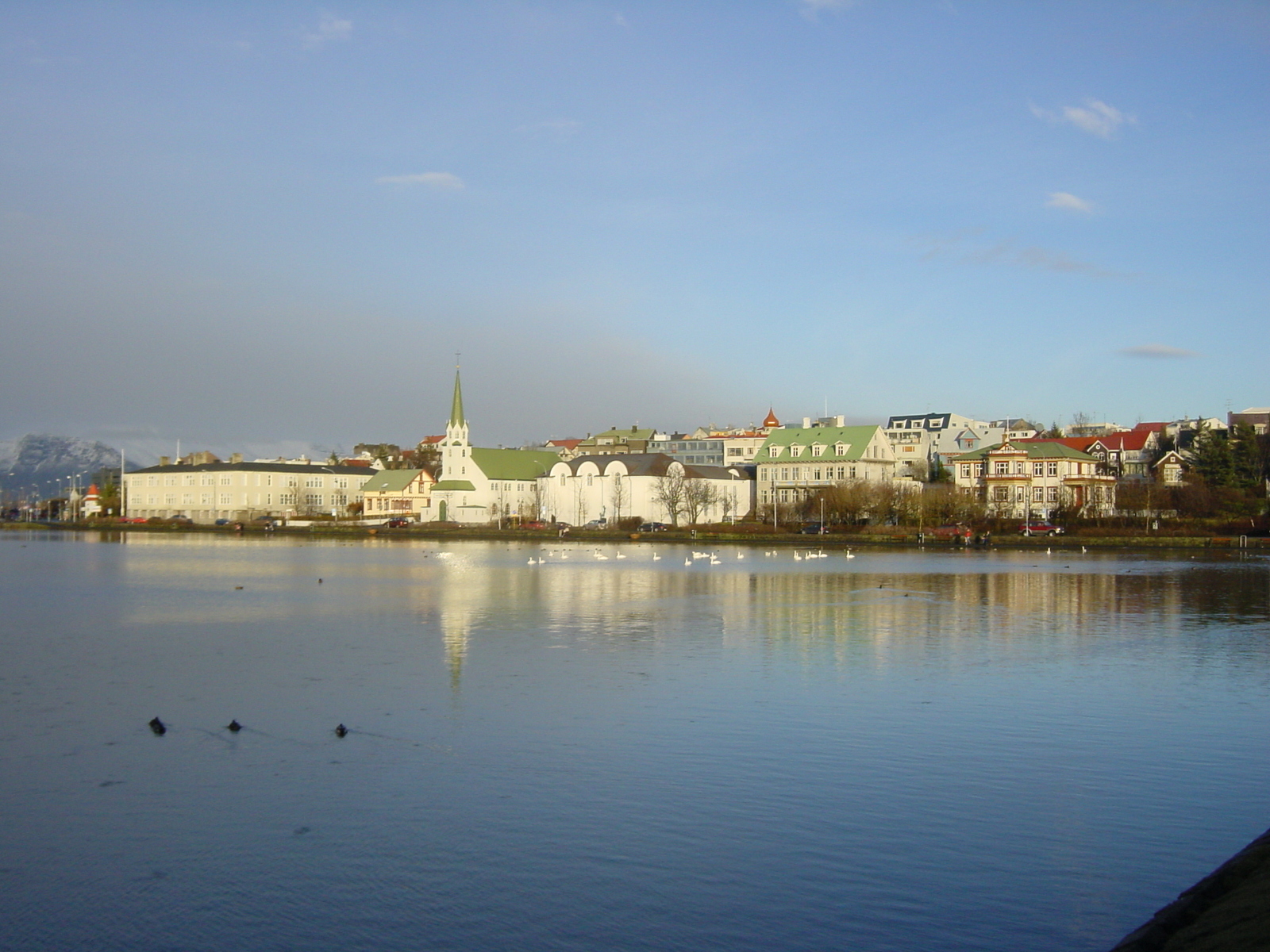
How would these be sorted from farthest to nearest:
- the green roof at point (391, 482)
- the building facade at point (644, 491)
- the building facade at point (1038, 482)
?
1. the green roof at point (391, 482)
2. the building facade at point (644, 491)
3. the building facade at point (1038, 482)

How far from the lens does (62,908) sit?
356 inches

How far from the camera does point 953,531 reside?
7250 centimetres

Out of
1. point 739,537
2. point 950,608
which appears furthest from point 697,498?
point 950,608

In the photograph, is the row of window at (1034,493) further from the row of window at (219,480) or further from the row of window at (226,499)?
the row of window at (219,480)

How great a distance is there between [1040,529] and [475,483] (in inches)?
2056

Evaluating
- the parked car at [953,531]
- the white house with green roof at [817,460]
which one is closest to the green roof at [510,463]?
the white house with green roof at [817,460]

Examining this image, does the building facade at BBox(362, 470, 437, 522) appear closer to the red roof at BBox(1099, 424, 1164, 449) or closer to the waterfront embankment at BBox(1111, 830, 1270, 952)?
the red roof at BBox(1099, 424, 1164, 449)

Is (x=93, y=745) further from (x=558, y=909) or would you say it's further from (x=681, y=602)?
(x=681, y=602)

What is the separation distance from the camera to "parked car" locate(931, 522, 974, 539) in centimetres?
7075

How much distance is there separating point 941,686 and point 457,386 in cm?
9347

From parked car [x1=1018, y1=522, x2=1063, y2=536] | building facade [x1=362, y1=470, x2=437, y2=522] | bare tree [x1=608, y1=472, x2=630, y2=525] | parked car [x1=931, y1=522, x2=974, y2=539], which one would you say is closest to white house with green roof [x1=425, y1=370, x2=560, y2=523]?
building facade [x1=362, y1=470, x2=437, y2=522]

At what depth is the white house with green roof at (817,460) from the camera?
9069 centimetres

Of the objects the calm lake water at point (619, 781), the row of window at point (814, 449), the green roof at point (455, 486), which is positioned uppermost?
the row of window at point (814, 449)

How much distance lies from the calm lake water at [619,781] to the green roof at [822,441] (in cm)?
6435
